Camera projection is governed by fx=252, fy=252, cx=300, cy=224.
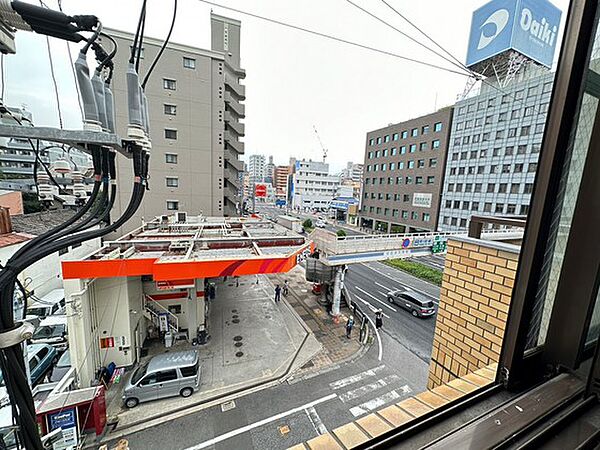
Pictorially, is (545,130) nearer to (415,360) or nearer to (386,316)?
(415,360)

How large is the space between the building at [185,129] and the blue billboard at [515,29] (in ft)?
58.1

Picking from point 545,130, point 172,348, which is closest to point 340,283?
point 172,348

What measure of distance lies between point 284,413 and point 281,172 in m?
68.0

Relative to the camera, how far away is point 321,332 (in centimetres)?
894

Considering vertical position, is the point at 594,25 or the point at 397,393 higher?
the point at 594,25

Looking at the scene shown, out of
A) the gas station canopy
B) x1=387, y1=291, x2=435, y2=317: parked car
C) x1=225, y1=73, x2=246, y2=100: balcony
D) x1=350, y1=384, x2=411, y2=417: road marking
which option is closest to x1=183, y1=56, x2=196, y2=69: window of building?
x1=225, y1=73, x2=246, y2=100: balcony

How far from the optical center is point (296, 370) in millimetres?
6945

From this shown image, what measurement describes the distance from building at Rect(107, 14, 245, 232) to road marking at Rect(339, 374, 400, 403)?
44.0 ft

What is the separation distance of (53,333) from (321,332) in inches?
316

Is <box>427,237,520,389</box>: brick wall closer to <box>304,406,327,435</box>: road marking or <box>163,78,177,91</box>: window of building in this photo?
<box>304,406,327,435</box>: road marking

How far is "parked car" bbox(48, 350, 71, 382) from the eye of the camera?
233 inches

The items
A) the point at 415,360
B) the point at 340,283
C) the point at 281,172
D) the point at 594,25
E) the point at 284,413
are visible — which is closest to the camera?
the point at 594,25

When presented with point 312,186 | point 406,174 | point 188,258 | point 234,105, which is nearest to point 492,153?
point 406,174

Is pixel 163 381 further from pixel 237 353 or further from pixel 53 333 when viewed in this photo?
pixel 53 333
